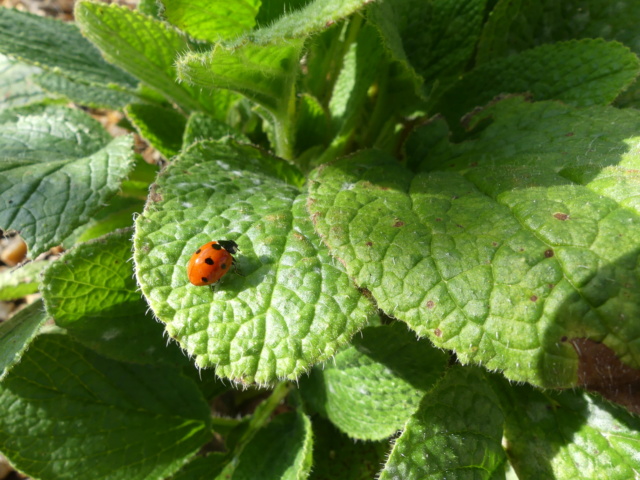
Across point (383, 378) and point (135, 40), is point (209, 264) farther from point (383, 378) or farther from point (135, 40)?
point (135, 40)

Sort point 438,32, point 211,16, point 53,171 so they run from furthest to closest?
point 438,32
point 53,171
point 211,16

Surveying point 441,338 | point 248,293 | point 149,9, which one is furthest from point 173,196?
point 149,9

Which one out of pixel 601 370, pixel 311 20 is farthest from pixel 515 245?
pixel 311 20

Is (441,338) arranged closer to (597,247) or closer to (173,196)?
(597,247)

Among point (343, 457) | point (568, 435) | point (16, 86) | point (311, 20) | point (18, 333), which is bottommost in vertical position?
→ point (343, 457)

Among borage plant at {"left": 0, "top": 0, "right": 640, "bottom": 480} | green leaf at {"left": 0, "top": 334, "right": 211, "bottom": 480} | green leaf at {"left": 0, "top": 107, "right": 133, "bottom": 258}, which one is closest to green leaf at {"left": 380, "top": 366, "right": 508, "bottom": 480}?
borage plant at {"left": 0, "top": 0, "right": 640, "bottom": 480}

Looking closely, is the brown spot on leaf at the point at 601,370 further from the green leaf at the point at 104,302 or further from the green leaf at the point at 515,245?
the green leaf at the point at 104,302

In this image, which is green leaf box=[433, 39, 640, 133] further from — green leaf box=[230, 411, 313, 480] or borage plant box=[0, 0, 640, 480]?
green leaf box=[230, 411, 313, 480]
